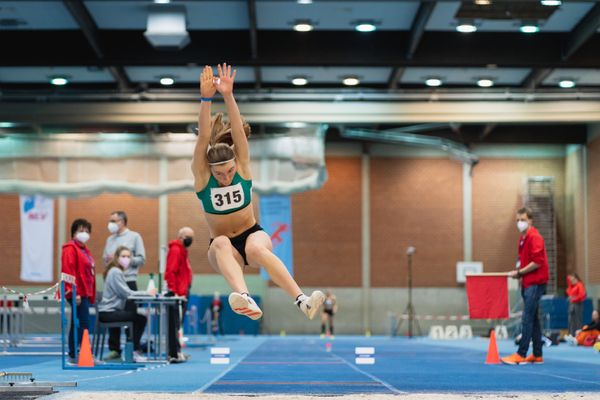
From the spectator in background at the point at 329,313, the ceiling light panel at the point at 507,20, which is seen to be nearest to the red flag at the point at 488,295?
the ceiling light panel at the point at 507,20

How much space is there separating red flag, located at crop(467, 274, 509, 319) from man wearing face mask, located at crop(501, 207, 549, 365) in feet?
4.40

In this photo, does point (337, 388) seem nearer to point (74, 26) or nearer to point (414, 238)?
point (74, 26)

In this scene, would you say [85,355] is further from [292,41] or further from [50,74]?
[50,74]

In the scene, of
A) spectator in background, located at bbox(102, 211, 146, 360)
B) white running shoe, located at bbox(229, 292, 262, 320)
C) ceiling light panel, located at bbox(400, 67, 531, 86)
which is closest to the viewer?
white running shoe, located at bbox(229, 292, 262, 320)

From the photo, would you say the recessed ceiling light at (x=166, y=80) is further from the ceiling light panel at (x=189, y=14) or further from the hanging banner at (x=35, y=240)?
the hanging banner at (x=35, y=240)

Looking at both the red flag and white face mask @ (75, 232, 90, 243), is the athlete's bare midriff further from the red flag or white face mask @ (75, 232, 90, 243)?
the red flag

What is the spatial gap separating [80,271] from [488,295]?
630 cm

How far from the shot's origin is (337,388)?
833 centimetres

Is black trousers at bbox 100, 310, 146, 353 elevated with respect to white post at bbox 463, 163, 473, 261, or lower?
lower

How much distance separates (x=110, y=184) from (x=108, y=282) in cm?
855

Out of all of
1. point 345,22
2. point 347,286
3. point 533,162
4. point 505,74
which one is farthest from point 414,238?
point 345,22

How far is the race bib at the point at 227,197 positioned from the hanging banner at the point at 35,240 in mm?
21615

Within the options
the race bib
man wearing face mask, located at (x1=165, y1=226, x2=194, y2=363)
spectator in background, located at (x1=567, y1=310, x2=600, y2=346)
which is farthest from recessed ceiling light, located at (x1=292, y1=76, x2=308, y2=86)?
the race bib

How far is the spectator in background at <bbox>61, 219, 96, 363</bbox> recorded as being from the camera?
11938 millimetres
